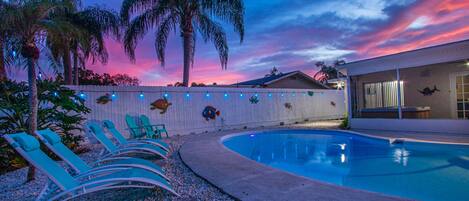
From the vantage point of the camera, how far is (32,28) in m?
5.03

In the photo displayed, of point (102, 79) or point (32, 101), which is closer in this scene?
point (32, 101)

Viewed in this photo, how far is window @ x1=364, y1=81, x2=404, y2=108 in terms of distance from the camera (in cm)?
1462

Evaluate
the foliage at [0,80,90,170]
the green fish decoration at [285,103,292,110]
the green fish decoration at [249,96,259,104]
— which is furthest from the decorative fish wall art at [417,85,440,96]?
the foliage at [0,80,90,170]

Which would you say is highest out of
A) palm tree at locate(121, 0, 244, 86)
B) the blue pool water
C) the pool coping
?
palm tree at locate(121, 0, 244, 86)

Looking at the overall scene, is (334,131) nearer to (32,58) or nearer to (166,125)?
(166,125)

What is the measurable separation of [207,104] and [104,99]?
14.7 feet

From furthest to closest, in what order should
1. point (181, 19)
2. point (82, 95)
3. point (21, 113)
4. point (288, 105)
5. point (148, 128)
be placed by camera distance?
point (288, 105) → point (181, 19) → point (148, 128) → point (82, 95) → point (21, 113)

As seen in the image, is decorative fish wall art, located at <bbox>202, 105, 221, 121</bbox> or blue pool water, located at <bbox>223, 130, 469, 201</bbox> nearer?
blue pool water, located at <bbox>223, 130, 469, 201</bbox>

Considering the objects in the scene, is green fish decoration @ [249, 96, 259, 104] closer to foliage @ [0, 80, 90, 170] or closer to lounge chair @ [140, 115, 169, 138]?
lounge chair @ [140, 115, 169, 138]

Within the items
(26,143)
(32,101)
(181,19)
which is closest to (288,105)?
(181,19)

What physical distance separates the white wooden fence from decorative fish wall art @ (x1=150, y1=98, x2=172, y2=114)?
135mm

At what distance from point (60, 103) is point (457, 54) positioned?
41.8 ft

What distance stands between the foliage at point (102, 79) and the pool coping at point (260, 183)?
2013 centimetres

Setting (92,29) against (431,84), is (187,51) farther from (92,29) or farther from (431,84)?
(431,84)
